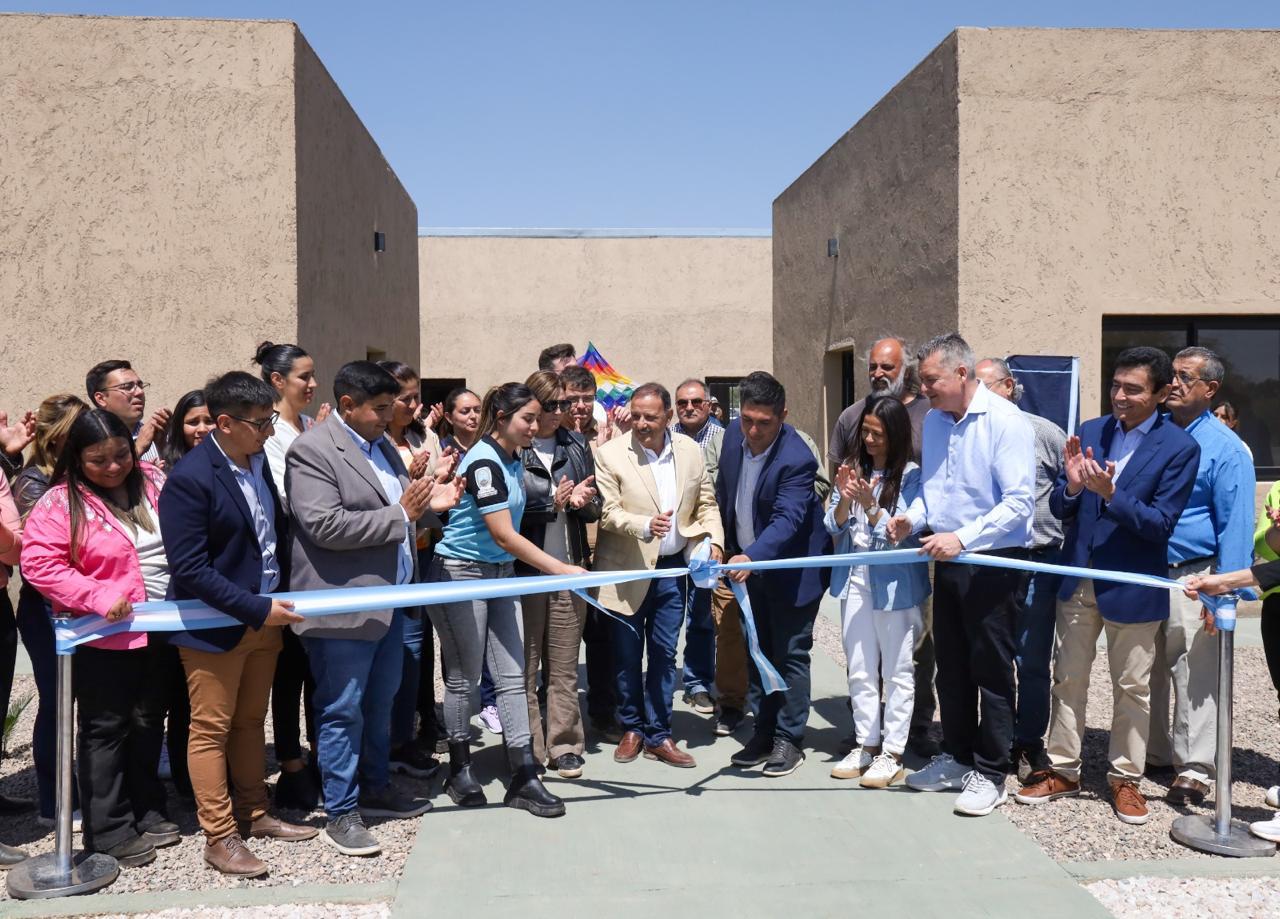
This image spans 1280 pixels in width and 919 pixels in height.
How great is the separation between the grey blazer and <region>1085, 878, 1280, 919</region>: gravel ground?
301 cm

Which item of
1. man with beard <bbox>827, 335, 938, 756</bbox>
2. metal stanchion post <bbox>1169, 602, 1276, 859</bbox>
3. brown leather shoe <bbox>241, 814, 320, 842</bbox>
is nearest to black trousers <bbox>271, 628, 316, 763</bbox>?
brown leather shoe <bbox>241, 814, 320, 842</bbox>

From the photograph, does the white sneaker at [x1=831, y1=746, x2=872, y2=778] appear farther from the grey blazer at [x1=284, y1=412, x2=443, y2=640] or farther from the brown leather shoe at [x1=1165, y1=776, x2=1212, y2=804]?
the grey blazer at [x1=284, y1=412, x2=443, y2=640]

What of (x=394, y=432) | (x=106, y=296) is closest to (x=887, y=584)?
(x=394, y=432)

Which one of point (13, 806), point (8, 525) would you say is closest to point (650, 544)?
point (8, 525)

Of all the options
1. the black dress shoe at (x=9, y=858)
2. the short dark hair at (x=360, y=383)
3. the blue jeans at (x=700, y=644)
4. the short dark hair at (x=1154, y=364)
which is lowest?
the black dress shoe at (x=9, y=858)

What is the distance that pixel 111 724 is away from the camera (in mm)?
4008

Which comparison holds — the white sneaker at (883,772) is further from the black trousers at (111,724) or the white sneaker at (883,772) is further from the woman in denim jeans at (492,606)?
the black trousers at (111,724)

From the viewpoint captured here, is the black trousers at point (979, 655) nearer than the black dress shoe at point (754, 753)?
Yes

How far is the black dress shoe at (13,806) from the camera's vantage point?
15.2ft

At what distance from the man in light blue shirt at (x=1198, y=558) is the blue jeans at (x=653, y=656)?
235 cm

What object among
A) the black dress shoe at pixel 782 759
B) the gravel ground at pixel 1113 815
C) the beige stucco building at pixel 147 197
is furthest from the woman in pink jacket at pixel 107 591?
the beige stucco building at pixel 147 197

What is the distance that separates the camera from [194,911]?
368cm

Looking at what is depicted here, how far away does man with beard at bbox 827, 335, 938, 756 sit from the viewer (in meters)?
5.38

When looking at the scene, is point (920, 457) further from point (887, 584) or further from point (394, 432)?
point (394, 432)
